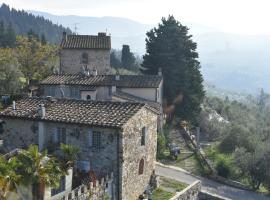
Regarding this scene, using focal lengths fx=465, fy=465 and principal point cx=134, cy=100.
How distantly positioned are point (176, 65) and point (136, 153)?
30.2 m

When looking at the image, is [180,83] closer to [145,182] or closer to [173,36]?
[173,36]

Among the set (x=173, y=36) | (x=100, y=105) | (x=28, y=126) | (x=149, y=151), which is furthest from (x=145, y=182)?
(x=173, y=36)

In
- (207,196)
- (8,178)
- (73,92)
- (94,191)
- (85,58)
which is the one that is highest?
(85,58)

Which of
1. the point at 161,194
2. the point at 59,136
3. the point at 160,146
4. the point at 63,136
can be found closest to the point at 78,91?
the point at 160,146

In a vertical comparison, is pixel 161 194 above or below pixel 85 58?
below

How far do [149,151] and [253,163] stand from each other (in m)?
12.3

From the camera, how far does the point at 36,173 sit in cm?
1930

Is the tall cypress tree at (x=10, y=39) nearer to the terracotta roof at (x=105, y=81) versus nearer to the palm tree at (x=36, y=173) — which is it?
the terracotta roof at (x=105, y=81)

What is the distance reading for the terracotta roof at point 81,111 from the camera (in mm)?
26969

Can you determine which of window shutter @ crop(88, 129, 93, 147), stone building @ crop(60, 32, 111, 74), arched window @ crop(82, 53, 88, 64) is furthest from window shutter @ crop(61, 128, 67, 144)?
arched window @ crop(82, 53, 88, 64)

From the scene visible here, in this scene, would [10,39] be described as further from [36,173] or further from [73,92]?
[36,173]

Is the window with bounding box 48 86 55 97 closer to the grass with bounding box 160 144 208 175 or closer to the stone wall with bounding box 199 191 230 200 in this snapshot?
the grass with bounding box 160 144 208 175

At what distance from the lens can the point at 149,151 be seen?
30.1m

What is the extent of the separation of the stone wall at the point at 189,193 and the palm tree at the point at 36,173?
9.86 meters
